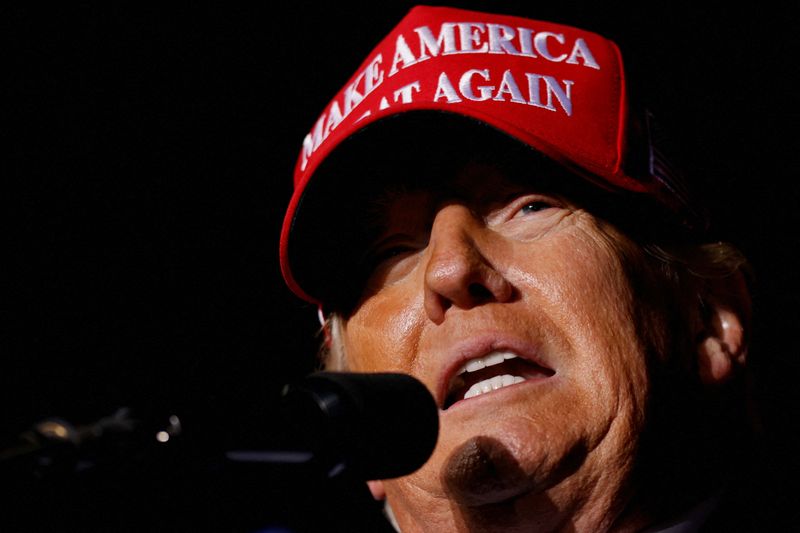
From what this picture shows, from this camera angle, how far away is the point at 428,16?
1215 millimetres

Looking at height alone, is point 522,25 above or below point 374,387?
above

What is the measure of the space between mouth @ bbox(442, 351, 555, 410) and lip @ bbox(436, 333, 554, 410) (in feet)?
0.04

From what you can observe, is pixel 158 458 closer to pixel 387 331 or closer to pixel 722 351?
pixel 387 331

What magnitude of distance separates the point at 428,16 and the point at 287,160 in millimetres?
839

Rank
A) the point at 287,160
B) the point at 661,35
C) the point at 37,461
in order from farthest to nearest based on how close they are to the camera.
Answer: the point at 287,160
the point at 661,35
the point at 37,461

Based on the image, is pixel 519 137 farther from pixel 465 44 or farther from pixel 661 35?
pixel 661 35

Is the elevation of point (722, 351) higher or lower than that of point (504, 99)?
lower

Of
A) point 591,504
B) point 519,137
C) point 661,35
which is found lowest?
point 591,504

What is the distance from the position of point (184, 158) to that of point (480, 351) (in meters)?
1.21

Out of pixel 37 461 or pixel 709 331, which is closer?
pixel 37 461

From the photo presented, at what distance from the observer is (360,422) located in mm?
539

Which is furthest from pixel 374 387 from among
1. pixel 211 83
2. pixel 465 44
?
pixel 211 83

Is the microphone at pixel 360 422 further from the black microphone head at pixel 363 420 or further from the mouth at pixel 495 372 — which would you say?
the mouth at pixel 495 372

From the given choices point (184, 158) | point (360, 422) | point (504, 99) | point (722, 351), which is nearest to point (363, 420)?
point (360, 422)
